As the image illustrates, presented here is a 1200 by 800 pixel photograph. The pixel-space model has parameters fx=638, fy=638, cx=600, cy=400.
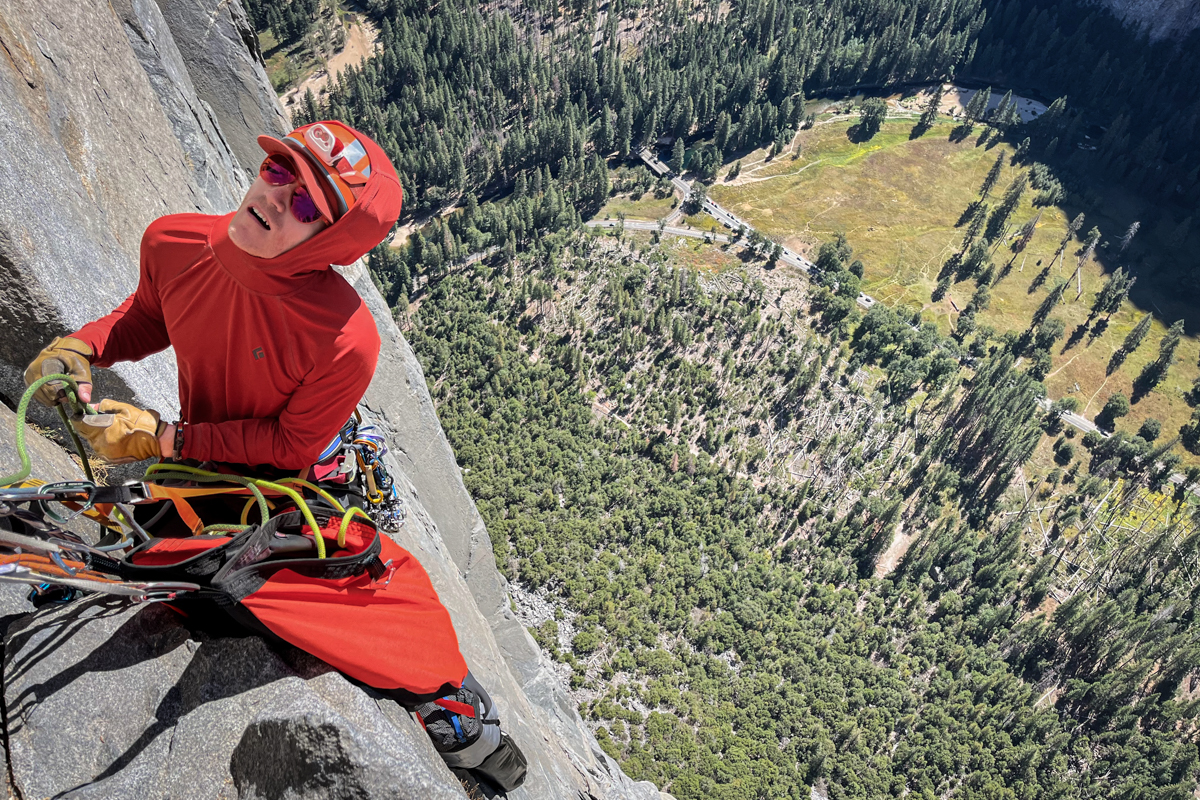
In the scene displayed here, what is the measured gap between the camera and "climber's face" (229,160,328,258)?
562 cm

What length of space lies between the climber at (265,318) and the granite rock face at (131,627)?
80.9 inches

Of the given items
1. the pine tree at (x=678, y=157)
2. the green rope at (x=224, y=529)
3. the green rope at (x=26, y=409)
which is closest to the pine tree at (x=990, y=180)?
the pine tree at (x=678, y=157)

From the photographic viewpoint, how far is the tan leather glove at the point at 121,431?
19.8ft

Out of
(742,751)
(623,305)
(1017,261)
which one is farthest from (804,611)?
(1017,261)

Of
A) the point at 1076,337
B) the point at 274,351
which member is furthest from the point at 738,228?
the point at 274,351

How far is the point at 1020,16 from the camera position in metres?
150

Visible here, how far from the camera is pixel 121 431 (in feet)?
20.0

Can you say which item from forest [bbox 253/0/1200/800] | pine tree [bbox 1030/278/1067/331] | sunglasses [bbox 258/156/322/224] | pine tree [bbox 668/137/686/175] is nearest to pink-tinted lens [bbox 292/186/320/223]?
sunglasses [bbox 258/156/322/224]

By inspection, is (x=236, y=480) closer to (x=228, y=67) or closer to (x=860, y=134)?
(x=228, y=67)

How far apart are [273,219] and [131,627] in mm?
4820

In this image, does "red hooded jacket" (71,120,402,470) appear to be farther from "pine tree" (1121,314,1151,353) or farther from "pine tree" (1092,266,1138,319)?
"pine tree" (1092,266,1138,319)

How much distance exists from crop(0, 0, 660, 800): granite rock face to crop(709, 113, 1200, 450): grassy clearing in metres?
105

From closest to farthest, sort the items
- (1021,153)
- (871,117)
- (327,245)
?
(327,245), (1021,153), (871,117)

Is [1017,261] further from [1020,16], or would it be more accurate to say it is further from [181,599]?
[181,599]
